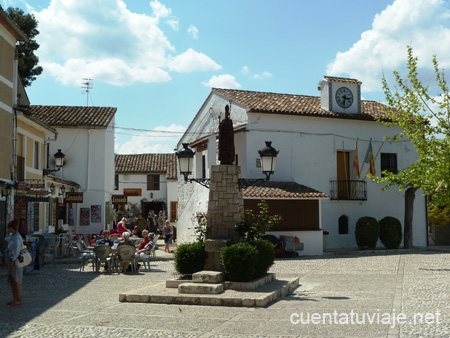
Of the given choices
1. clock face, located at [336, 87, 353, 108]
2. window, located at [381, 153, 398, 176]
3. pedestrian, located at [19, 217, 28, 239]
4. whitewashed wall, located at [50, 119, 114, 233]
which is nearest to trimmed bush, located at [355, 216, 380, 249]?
window, located at [381, 153, 398, 176]

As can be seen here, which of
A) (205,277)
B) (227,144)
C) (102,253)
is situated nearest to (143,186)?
(102,253)

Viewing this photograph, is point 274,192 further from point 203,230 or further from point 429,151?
point 203,230

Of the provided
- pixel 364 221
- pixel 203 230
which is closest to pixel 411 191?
pixel 364 221

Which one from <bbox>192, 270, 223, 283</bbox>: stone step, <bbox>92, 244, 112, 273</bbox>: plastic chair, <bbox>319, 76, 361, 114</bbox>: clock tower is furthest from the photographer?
<bbox>319, 76, 361, 114</bbox>: clock tower

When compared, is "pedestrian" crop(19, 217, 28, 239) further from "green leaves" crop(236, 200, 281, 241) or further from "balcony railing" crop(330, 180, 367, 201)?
"balcony railing" crop(330, 180, 367, 201)

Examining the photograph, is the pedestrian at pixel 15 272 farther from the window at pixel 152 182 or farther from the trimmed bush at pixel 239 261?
the window at pixel 152 182

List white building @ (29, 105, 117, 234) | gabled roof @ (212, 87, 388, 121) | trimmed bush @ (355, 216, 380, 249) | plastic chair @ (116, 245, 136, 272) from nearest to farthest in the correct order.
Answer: plastic chair @ (116, 245, 136, 272), trimmed bush @ (355, 216, 380, 249), gabled roof @ (212, 87, 388, 121), white building @ (29, 105, 117, 234)

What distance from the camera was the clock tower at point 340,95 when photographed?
26781 mm

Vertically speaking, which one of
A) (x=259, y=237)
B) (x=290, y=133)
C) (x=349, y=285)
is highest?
(x=290, y=133)

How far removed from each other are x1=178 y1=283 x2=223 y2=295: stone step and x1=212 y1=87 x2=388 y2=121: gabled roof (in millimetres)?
14299

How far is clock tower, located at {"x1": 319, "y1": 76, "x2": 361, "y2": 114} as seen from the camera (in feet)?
87.9

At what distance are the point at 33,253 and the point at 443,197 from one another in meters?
13.1

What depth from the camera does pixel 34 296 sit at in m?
11.2

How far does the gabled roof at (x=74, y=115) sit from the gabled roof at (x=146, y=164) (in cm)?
1389
